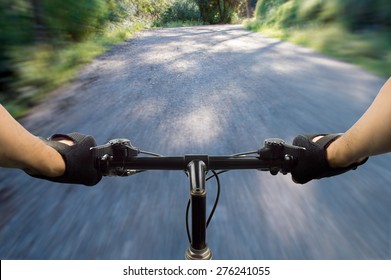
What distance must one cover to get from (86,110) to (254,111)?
1798 mm

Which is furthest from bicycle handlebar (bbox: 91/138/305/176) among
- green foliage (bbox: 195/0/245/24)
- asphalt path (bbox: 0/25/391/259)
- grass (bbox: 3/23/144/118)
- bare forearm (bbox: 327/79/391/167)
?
green foliage (bbox: 195/0/245/24)

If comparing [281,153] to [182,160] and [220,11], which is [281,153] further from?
[220,11]

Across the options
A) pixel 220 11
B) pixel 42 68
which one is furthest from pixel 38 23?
pixel 220 11

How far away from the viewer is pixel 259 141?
3.10m

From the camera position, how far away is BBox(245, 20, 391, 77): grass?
19.0 ft

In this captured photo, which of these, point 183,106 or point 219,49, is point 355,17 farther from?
point 183,106

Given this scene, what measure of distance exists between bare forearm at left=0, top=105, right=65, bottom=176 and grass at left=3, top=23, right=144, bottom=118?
337cm

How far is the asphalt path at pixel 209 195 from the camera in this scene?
1.80 m

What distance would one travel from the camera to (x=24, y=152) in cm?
90

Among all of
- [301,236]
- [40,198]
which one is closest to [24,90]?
[40,198]

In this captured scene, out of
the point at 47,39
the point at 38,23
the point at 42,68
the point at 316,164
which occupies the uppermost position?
the point at 316,164

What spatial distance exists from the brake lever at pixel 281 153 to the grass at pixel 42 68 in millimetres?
3618

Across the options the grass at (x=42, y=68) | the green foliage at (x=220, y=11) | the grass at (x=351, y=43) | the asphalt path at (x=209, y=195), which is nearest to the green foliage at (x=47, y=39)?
the grass at (x=42, y=68)

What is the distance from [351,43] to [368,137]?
7.00m
